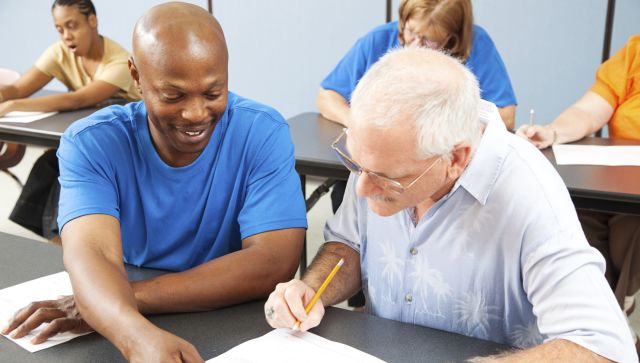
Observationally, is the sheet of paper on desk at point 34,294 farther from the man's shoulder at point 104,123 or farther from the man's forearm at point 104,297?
the man's shoulder at point 104,123

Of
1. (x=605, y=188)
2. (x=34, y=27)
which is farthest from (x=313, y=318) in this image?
(x=34, y=27)

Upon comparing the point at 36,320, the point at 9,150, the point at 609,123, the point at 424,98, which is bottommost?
the point at 9,150

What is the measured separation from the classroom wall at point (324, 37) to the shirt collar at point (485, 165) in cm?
271

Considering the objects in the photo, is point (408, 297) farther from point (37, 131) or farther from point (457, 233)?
point (37, 131)

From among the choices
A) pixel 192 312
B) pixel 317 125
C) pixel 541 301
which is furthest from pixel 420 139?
pixel 317 125

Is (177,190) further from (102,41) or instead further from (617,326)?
(102,41)

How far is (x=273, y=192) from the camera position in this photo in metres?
1.38

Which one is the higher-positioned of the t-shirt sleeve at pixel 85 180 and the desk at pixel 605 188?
the t-shirt sleeve at pixel 85 180

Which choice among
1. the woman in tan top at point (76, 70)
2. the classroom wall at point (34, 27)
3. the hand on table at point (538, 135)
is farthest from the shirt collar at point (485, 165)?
the classroom wall at point (34, 27)

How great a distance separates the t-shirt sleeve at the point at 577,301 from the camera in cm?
94

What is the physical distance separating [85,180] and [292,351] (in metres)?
0.59

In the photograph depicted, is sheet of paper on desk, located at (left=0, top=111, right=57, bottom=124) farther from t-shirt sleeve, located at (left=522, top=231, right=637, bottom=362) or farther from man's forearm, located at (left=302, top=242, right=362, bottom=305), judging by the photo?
t-shirt sleeve, located at (left=522, top=231, right=637, bottom=362)

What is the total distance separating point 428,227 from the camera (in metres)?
1.16

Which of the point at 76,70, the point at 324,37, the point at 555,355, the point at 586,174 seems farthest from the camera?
the point at 324,37
